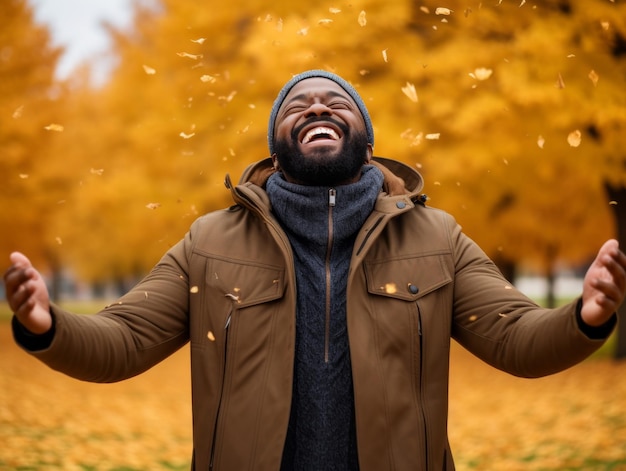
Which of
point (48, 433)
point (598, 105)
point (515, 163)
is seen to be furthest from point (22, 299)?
point (515, 163)

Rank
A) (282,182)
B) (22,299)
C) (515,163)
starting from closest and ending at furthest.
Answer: (22,299) < (282,182) < (515,163)

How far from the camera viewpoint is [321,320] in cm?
228

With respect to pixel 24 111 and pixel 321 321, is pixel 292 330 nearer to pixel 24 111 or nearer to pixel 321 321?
pixel 321 321

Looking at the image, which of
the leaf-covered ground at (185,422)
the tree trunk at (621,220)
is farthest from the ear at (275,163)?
the tree trunk at (621,220)

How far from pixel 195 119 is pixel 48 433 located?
6273 millimetres

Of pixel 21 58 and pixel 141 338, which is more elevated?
pixel 141 338

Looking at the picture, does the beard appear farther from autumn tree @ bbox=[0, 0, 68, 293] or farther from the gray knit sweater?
autumn tree @ bbox=[0, 0, 68, 293]

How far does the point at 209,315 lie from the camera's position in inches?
91.5

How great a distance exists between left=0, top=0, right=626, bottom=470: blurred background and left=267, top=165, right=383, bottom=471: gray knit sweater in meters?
1.93

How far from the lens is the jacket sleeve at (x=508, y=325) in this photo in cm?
206

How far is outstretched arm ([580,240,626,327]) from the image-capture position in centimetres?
193

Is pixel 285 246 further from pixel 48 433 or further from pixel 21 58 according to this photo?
pixel 21 58

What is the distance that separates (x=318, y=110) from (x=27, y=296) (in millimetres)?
1174

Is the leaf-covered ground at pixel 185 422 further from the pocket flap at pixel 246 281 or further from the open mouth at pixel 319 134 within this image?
the open mouth at pixel 319 134
